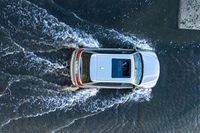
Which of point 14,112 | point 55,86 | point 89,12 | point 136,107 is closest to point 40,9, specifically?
point 89,12

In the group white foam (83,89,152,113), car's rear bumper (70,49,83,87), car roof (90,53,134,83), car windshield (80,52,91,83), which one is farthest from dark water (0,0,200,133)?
car roof (90,53,134,83)

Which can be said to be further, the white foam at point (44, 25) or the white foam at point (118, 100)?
the white foam at point (118, 100)

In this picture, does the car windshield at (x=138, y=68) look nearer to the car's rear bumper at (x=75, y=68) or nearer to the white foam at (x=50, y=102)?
the white foam at (x=50, y=102)

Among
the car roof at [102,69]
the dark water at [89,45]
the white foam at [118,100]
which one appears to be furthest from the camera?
the white foam at [118,100]

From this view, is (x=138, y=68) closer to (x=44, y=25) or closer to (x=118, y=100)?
(x=118, y=100)

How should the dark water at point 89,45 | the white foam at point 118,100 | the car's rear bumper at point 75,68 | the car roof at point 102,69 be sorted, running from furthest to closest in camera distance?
the white foam at point 118,100
the dark water at point 89,45
the car's rear bumper at point 75,68
the car roof at point 102,69

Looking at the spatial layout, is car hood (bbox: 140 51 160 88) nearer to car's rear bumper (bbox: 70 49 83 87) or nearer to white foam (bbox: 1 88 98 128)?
white foam (bbox: 1 88 98 128)

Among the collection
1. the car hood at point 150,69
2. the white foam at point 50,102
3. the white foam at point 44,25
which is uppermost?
the white foam at point 44,25

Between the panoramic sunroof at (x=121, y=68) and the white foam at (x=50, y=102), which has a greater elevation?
the panoramic sunroof at (x=121, y=68)

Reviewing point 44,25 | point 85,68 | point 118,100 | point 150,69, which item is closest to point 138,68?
point 150,69

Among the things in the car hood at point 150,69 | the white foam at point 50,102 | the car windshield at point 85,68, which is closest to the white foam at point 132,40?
the car hood at point 150,69
